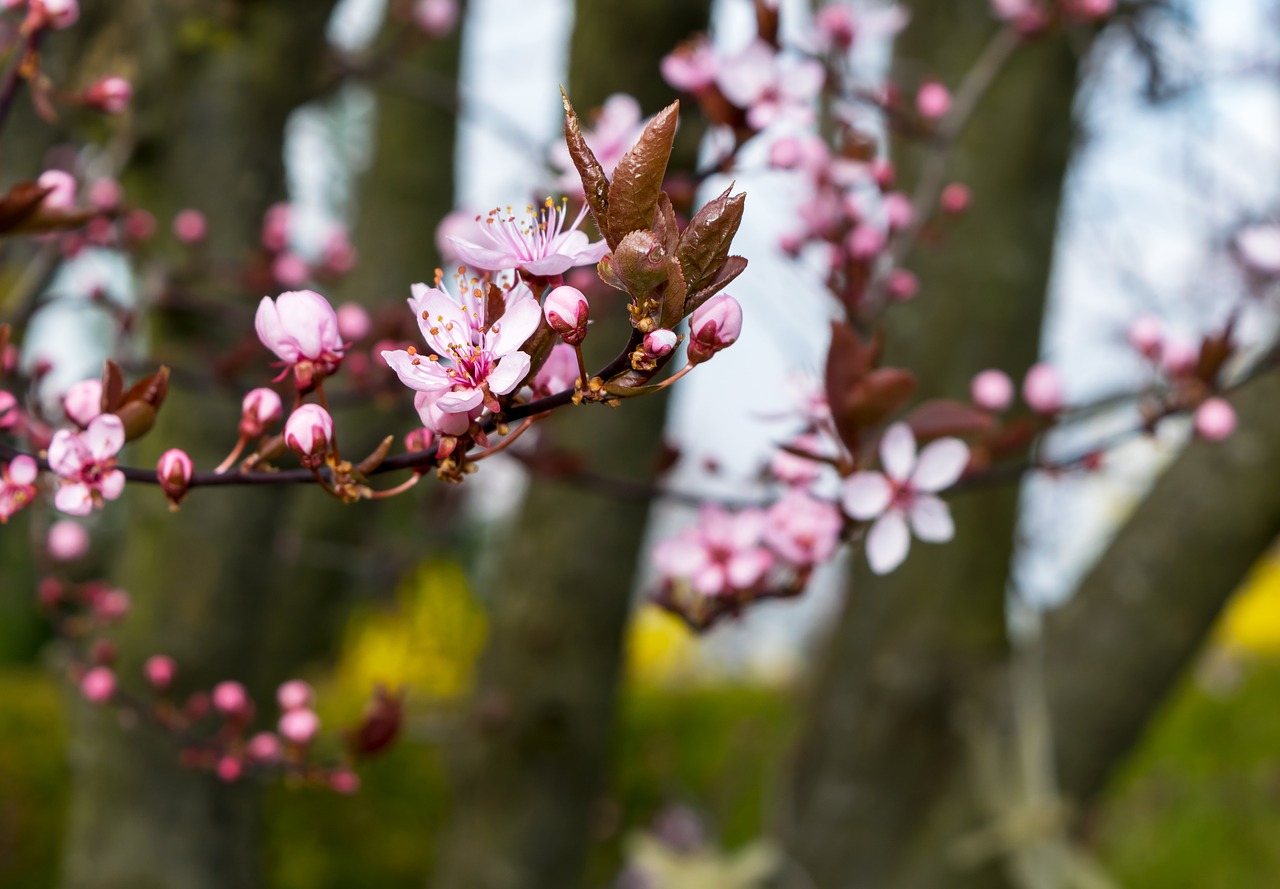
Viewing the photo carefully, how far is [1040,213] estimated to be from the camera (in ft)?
7.84

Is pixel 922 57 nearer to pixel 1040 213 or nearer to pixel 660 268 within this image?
pixel 1040 213

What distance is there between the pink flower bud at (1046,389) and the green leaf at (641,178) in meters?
0.87

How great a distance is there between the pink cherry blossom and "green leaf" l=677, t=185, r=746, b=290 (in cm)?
47

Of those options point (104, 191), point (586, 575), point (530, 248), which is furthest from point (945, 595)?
point (530, 248)

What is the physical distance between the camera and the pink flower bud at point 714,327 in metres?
0.51

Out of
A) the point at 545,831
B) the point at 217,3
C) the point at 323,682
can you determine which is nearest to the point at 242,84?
the point at 217,3

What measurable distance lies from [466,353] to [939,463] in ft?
1.47

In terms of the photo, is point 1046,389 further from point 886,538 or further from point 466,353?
point 466,353

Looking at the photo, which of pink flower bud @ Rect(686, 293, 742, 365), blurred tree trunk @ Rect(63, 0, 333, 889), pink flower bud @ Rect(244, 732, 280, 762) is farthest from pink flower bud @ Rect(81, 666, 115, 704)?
pink flower bud @ Rect(686, 293, 742, 365)

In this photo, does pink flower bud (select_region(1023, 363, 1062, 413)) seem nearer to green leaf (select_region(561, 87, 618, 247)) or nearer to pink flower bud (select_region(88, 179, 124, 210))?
green leaf (select_region(561, 87, 618, 247))

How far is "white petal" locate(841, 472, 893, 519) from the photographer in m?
0.81

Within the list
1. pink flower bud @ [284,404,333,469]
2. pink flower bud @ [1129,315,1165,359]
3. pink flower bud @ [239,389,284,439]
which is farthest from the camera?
pink flower bud @ [1129,315,1165,359]

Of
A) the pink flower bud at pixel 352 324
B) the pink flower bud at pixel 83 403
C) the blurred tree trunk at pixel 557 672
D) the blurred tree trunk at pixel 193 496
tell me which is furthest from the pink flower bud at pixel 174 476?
the blurred tree trunk at pixel 557 672

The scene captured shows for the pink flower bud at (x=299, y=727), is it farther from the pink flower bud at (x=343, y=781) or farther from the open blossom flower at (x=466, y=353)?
the open blossom flower at (x=466, y=353)
